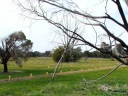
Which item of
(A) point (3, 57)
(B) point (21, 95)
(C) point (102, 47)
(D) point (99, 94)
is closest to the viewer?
(C) point (102, 47)

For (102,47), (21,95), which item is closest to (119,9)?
(102,47)

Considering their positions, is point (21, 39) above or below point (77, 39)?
above

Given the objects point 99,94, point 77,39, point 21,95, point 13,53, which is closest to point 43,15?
point 77,39

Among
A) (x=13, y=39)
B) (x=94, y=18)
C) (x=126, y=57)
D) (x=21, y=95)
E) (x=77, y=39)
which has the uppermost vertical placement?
(x=13, y=39)

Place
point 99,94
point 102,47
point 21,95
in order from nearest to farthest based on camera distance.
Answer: point 102,47
point 99,94
point 21,95

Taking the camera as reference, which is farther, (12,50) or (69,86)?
(12,50)

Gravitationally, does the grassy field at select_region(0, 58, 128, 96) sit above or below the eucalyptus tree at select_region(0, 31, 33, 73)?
below

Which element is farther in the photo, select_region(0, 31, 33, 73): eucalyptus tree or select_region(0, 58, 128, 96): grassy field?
select_region(0, 31, 33, 73): eucalyptus tree

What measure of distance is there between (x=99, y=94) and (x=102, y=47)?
1173 cm

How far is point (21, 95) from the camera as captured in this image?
1553 centimetres

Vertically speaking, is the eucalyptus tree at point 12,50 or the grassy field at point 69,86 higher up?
the eucalyptus tree at point 12,50

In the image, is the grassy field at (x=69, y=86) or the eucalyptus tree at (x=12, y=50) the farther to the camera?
the eucalyptus tree at (x=12, y=50)

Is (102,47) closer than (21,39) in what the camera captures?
Yes

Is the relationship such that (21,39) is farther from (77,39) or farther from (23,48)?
(77,39)
